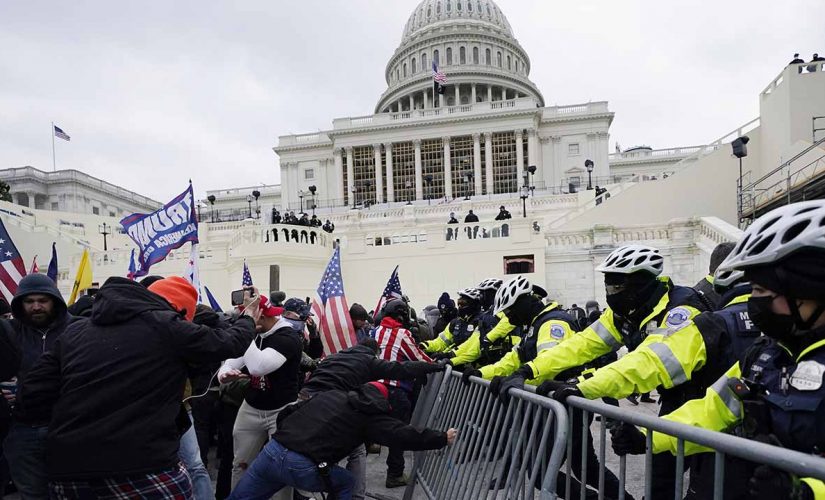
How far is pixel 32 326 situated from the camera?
3867mm

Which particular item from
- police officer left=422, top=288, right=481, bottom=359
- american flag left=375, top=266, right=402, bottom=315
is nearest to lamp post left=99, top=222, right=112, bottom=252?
american flag left=375, top=266, right=402, bottom=315

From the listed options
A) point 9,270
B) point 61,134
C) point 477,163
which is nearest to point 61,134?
point 61,134

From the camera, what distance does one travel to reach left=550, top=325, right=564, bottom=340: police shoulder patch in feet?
13.6

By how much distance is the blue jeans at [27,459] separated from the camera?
137 inches

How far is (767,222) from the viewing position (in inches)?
84.3

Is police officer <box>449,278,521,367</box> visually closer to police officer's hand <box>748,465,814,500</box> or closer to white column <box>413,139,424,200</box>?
police officer's hand <box>748,465,814,500</box>

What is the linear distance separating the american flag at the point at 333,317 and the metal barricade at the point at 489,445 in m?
1.69

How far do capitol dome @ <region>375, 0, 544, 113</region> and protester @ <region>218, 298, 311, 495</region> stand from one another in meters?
70.8

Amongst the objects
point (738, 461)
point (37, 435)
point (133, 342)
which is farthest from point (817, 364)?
point (37, 435)

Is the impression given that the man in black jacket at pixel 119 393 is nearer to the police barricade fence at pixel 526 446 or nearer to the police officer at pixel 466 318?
the police barricade fence at pixel 526 446

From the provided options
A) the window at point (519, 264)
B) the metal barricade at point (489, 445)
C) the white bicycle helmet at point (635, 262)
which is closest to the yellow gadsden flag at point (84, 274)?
the metal barricade at point (489, 445)

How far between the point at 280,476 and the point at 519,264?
51.1ft

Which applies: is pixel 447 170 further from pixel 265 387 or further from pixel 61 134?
pixel 265 387

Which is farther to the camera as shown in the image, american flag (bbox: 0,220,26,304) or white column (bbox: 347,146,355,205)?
white column (bbox: 347,146,355,205)
